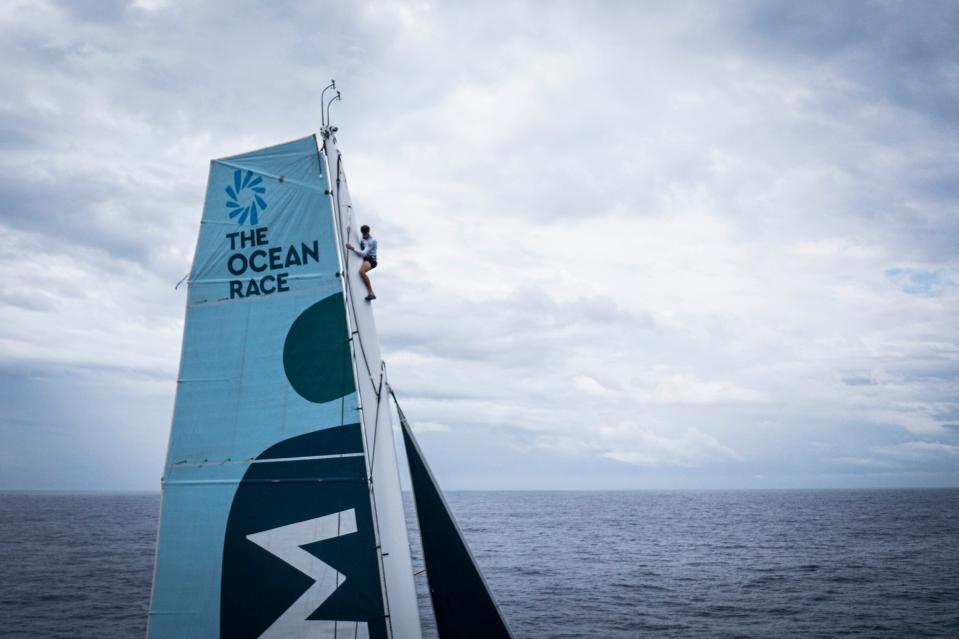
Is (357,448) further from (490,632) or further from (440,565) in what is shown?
(490,632)

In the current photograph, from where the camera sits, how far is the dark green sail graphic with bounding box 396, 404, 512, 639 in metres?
9.43

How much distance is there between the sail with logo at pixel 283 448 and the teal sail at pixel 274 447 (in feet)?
0.06

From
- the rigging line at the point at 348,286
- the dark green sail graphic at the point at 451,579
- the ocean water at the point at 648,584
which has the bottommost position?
the ocean water at the point at 648,584

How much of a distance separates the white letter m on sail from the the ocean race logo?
4116mm

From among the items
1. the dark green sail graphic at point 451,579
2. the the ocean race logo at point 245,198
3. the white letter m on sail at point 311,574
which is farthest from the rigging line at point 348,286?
the white letter m on sail at point 311,574

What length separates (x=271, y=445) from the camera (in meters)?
8.91

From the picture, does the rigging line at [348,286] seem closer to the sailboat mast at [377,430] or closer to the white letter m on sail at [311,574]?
the sailboat mast at [377,430]

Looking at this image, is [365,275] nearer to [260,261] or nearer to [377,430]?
[260,261]

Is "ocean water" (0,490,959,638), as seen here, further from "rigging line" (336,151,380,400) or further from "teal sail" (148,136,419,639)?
"rigging line" (336,151,380,400)

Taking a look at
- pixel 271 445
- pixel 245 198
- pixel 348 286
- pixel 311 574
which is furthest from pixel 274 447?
pixel 245 198

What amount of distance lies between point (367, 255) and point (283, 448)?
288 centimetres

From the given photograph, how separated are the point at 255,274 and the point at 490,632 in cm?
582

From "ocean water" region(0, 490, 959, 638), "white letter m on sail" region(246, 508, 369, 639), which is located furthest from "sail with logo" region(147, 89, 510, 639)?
"ocean water" region(0, 490, 959, 638)

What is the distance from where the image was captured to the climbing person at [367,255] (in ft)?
31.8
